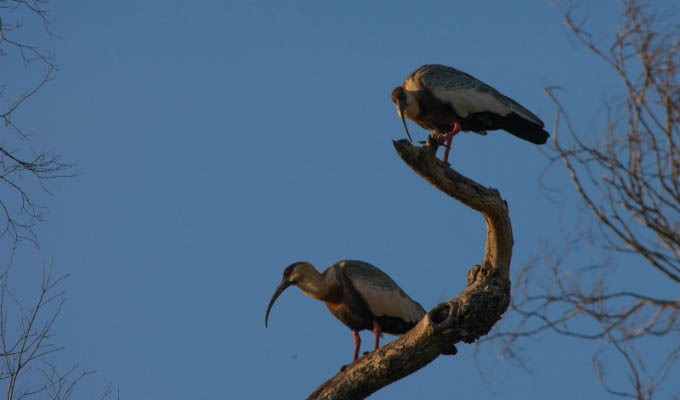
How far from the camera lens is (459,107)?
1037 centimetres

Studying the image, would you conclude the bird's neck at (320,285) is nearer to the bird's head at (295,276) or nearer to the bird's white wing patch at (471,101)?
the bird's head at (295,276)

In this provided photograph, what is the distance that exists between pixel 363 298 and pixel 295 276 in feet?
3.02

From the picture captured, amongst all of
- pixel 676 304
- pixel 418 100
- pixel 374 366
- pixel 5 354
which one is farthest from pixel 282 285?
pixel 676 304

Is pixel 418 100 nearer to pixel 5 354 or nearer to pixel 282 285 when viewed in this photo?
pixel 282 285

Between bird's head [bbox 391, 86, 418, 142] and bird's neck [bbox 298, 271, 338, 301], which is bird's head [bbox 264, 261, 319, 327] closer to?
bird's neck [bbox 298, 271, 338, 301]

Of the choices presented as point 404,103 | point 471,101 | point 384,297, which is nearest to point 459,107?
point 471,101

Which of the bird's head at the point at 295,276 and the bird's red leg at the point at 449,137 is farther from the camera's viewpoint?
the bird's head at the point at 295,276

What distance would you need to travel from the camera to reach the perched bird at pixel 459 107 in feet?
33.7

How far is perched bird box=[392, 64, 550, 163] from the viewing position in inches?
405

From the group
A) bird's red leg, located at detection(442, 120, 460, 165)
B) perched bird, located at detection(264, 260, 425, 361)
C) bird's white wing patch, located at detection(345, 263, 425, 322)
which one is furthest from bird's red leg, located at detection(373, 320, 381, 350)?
bird's red leg, located at detection(442, 120, 460, 165)

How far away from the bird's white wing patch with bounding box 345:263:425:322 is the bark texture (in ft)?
6.47

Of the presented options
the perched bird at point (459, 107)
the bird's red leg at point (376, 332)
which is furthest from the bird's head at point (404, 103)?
the bird's red leg at point (376, 332)

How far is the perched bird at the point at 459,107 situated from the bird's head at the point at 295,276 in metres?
1.48

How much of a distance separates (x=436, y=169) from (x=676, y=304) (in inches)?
73.7
